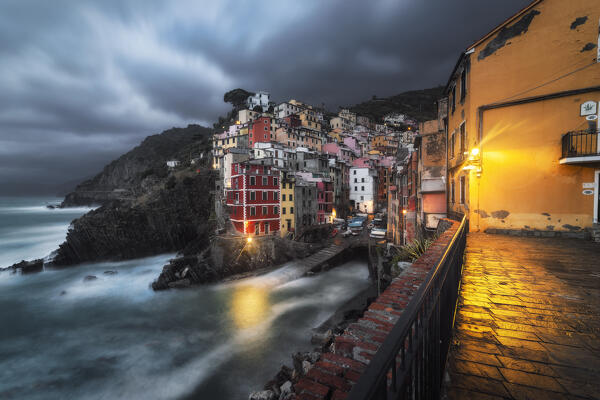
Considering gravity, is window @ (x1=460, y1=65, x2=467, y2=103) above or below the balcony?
above

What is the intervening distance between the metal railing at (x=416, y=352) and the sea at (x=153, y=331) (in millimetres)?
14965

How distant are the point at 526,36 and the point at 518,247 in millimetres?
7599

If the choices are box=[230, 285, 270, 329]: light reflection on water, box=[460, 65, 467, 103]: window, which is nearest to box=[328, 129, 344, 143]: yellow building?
box=[230, 285, 270, 329]: light reflection on water

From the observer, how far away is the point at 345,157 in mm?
62219

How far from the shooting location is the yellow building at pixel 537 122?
8.20m

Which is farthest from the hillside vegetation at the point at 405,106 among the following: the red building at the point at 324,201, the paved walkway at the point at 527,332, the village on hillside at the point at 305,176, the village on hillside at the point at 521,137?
the paved walkway at the point at 527,332

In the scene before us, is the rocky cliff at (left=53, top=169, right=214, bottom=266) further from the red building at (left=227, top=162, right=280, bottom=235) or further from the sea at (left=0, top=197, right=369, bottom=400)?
the red building at (left=227, top=162, right=280, bottom=235)

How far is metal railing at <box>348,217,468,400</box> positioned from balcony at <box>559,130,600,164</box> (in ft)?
29.5

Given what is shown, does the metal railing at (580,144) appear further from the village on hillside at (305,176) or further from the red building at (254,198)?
the red building at (254,198)

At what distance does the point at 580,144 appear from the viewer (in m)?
8.27

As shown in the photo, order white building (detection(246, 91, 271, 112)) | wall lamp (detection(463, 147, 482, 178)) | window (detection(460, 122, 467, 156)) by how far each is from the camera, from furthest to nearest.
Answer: white building (detection(246, 91, 271, 112)) → window (detection(460, 122, 467, 156)) → wall lamp (detection(463, 147, 482, 178))

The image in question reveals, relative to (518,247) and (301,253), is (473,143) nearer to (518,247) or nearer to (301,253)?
(518,247)

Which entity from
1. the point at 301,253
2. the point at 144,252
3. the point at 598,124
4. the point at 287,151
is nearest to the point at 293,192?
the point at 301,253

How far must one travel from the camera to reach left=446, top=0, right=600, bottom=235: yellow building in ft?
26.9
